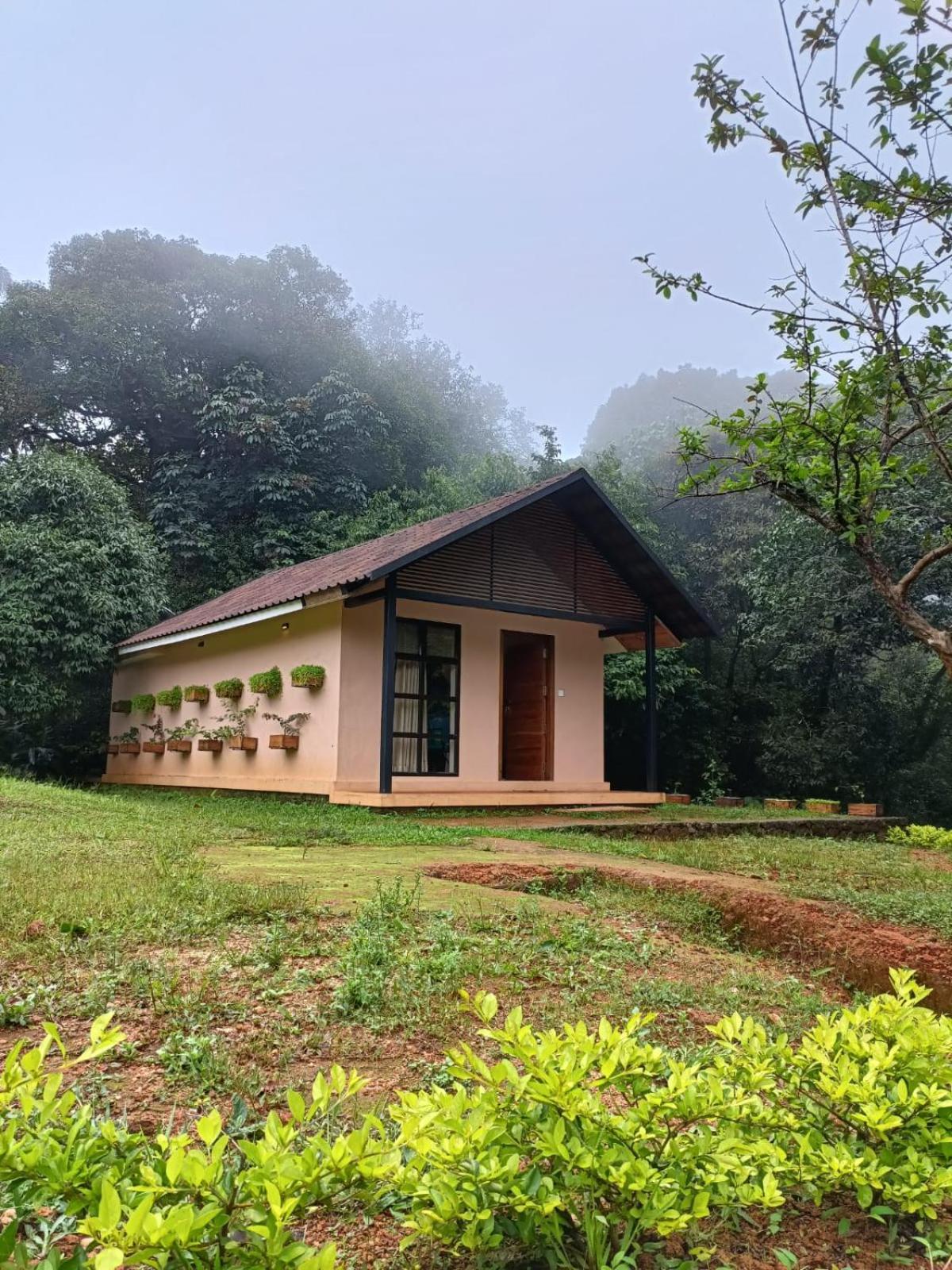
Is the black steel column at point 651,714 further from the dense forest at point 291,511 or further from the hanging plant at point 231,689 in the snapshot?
the hanging plant at point 231,689

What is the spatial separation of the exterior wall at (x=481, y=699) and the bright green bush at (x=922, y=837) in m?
3.97

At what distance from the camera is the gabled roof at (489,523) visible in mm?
10516

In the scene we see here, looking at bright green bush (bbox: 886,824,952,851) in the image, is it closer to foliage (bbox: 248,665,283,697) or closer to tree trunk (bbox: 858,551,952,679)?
tree trunk (bbox: 858,551,952,679)

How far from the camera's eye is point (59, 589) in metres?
14.3

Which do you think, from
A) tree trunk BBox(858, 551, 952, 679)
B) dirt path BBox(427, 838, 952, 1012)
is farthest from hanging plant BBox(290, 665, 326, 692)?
tree trunk BBox(858, 551, 952, 679)

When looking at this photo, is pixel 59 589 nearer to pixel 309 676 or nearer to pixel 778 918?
pixel 309 676

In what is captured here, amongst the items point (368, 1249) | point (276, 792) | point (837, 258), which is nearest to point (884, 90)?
point (837, 258)

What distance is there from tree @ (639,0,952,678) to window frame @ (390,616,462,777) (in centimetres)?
763

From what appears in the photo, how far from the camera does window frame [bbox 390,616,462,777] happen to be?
448 inches

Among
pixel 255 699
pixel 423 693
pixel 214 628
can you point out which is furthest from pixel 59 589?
pixel 423 693

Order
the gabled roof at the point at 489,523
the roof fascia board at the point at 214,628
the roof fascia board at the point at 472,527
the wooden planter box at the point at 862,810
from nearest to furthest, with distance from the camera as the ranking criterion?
1. the roof fascia board at the point at 472,527
2. the gabled roof at the point at 489,523
3. the roof fascia board at the point at 214,628
4. the wooden planter box at the point at 862,810

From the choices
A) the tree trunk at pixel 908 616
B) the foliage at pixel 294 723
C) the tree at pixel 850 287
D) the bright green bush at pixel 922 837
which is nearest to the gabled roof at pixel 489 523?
the foliage at pixel 294 723

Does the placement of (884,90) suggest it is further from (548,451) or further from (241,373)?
(241,373)

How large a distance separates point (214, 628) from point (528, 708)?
187 inches
